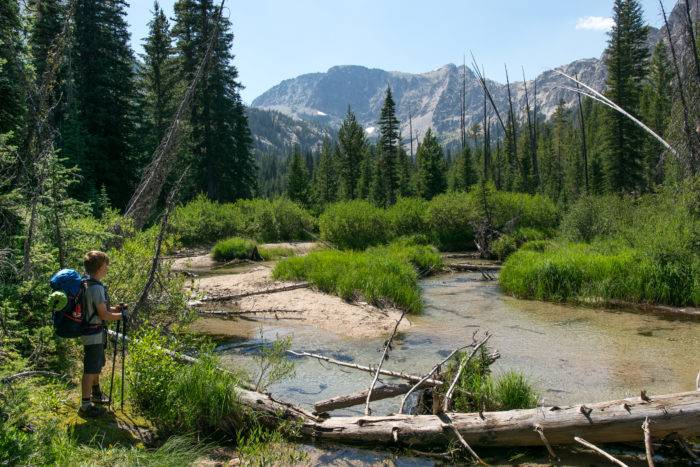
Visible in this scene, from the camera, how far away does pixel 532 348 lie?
969 centimetres

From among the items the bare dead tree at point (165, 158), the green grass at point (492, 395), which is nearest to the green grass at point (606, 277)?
the green grass at point (492, 395)

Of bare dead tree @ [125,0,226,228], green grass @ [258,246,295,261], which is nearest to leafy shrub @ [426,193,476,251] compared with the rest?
green grass @ [258,246,295,261]

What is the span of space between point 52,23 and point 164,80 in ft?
49.6

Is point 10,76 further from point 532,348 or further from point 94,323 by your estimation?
point 532,348

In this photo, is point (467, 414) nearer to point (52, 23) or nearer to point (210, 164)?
point (52, 23)

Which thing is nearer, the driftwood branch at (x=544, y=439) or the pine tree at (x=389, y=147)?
the driftwood branch at (x=544, y=439)

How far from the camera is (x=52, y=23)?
2202 centimetres

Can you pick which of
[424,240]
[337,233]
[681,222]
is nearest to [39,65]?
[337,233]

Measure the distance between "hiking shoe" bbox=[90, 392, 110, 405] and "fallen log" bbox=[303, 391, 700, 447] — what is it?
2.38m

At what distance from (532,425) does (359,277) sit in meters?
8.90

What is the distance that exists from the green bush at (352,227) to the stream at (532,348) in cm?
1395

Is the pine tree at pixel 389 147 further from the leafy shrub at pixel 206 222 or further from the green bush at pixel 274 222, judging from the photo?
the leafy shrub at pixel 206 222

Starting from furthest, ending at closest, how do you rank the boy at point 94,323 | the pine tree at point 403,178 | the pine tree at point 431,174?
the pine tree at point 403,178 < the pine tree at point 431,174 < the boy at point 94,323

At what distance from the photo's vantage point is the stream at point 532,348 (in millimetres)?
7438
